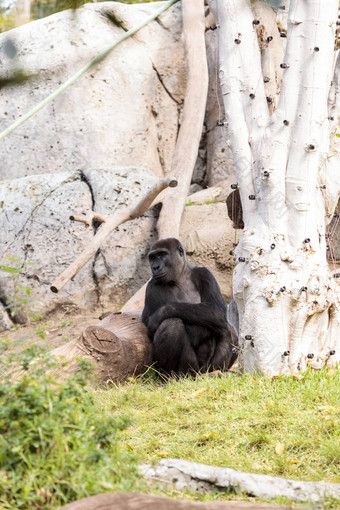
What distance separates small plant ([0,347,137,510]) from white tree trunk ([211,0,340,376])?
259cm

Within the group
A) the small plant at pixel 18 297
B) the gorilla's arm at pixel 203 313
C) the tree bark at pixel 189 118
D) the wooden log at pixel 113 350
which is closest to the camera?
the small plant at pixel 18 297

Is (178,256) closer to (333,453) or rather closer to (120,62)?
(333,453)

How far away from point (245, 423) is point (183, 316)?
2.23 meters

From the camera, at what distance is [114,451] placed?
2689mm

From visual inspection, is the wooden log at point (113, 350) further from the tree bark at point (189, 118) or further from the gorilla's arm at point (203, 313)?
the tree bark at point (189, 118)

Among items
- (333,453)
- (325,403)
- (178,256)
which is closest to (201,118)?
(178,256)

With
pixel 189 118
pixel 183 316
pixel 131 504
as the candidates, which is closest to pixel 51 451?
pixel 131 504

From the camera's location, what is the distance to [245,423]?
3996 mm

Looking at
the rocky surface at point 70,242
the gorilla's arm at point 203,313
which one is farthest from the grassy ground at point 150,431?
the rocky surface at point 70,242

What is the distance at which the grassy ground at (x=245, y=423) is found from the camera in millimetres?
3395

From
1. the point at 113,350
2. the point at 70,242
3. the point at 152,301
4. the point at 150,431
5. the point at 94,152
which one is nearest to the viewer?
the point at 150,431

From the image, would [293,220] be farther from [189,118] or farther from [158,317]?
[189,118]

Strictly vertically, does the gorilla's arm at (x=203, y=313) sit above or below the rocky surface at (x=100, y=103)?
below

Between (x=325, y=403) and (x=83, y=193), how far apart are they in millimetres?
5910
